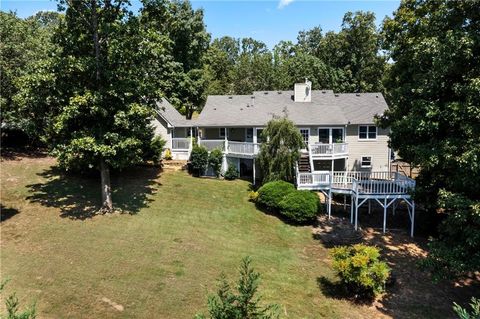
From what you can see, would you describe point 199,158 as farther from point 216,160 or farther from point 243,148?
point 243,148

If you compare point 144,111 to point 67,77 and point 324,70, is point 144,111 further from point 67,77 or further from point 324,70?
point 324,70

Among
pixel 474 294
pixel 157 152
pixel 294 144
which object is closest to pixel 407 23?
pixel 294 144

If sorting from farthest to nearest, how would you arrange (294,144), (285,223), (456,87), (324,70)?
(324,70)
(294,144)
(285,223)
(456,87)

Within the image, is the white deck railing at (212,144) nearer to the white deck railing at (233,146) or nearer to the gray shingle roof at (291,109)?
the white deck railing at (233,146)

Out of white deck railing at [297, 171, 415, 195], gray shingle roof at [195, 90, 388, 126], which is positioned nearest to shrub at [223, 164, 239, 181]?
gray shingle roof at [195, 90, 388, 126]

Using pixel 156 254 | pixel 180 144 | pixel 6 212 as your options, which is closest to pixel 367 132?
pixel 180 144

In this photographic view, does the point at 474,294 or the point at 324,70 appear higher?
the point at 324,70

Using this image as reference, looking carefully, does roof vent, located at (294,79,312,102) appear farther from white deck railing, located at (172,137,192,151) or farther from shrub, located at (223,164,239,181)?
white deck railing, located at (172,137,192,151)

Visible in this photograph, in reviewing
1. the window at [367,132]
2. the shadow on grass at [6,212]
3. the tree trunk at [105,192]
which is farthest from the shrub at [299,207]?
the shadow on grass at [6,212]
